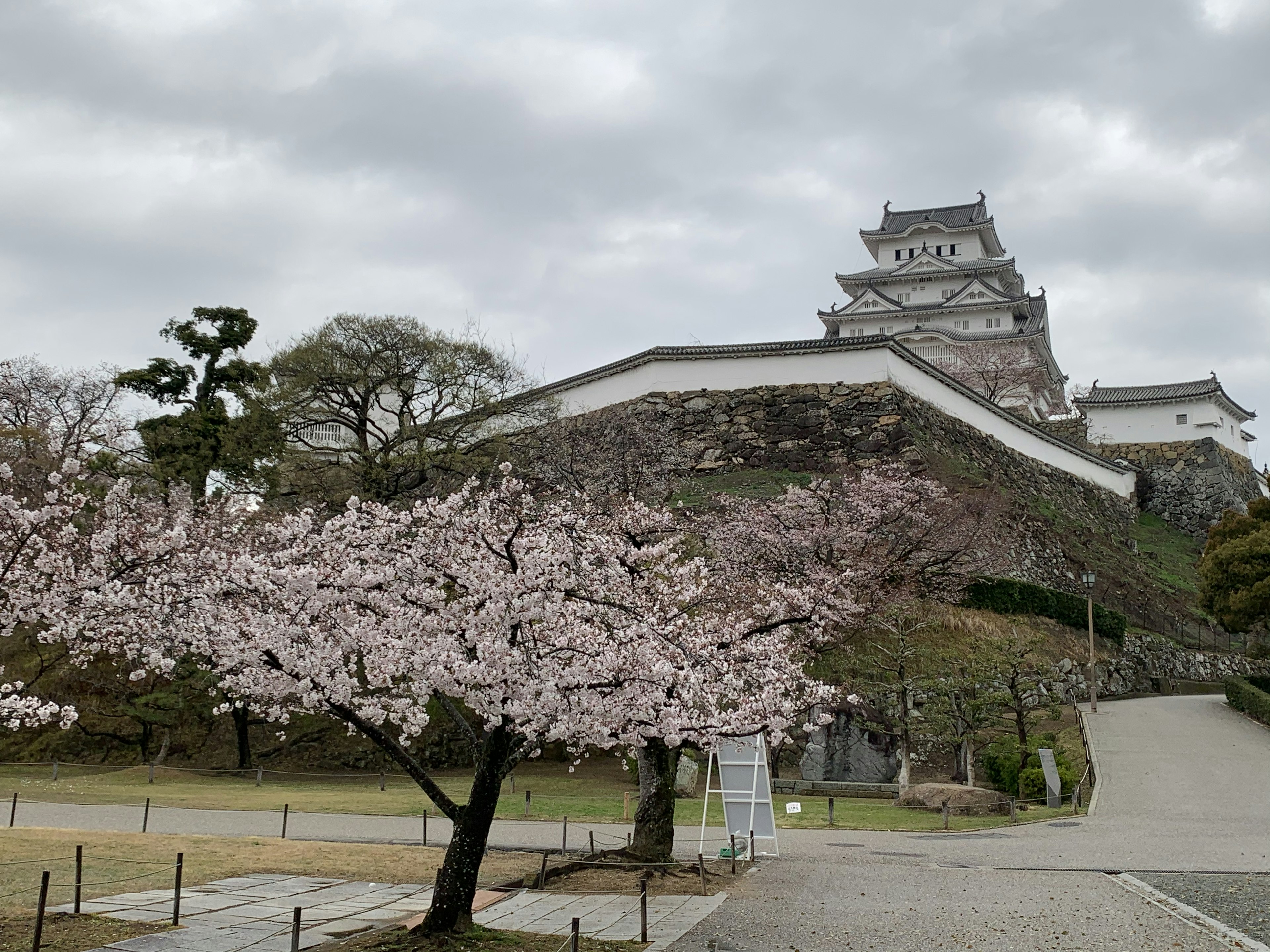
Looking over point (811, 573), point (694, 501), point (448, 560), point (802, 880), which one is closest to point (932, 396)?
point (694, 501)

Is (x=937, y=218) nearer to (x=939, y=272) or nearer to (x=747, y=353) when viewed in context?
(x=939, y=272)

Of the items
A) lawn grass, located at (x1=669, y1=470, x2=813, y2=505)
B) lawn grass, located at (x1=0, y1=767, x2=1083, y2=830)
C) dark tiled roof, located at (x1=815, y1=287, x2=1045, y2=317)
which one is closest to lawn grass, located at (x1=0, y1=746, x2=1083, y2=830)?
lawn grass, located at (x1=0, y1=767, x2=1083, y2=830)

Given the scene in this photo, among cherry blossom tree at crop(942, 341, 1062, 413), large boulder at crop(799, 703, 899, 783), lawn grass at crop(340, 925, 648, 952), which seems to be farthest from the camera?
cherry blossom tree at crop(942, 341, 1062, 413)

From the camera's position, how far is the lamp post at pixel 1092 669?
23.7 meters

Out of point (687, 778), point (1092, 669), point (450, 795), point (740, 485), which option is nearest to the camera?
point (450, 795)

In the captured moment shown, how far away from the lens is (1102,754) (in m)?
19.3

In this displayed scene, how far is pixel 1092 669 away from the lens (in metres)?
23.8

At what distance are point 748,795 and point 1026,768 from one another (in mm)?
8000

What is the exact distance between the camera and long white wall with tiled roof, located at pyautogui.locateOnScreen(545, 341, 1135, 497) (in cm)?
3000

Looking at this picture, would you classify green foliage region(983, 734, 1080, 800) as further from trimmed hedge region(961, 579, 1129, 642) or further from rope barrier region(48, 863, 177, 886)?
rope barrier region(48, 863, 177, 886)

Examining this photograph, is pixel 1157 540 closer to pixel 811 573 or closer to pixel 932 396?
pixel 932 396

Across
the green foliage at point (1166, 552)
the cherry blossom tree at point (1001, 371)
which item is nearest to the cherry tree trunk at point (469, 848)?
the green foliage at point (1166, 552)

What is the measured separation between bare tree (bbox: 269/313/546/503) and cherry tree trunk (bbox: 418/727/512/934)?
14821 mm

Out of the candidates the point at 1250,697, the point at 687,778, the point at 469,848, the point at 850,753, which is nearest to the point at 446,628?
the point at 469,848
